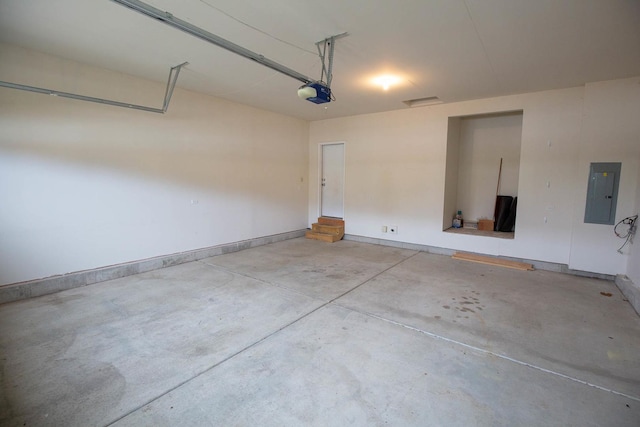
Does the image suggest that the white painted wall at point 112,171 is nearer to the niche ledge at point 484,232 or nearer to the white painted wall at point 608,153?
the niche ledge at point 484,232

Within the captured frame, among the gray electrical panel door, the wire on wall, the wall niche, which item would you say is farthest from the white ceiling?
the wire on wall

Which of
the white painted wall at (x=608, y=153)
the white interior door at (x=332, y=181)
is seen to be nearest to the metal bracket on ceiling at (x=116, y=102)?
the white interior door at (x=332, y=181)

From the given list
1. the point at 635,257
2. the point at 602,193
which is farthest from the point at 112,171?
the point at 635,257

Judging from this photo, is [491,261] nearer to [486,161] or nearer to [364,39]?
[486,161]

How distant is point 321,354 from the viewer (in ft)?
8.21

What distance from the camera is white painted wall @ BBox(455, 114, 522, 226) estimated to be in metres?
5.95

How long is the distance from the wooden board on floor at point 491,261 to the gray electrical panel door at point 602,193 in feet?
3.71

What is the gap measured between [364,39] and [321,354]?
123 inches

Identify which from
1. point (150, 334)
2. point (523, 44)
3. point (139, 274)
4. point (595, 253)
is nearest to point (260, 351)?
point (150, 334)

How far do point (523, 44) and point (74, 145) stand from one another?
553 cm

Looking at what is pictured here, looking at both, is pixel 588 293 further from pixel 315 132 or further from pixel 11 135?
pixel 11 135

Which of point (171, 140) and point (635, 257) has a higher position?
point (171, 140)

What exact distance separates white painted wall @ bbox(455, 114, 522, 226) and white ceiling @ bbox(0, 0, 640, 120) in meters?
1.39

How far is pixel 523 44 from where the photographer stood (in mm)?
3191
